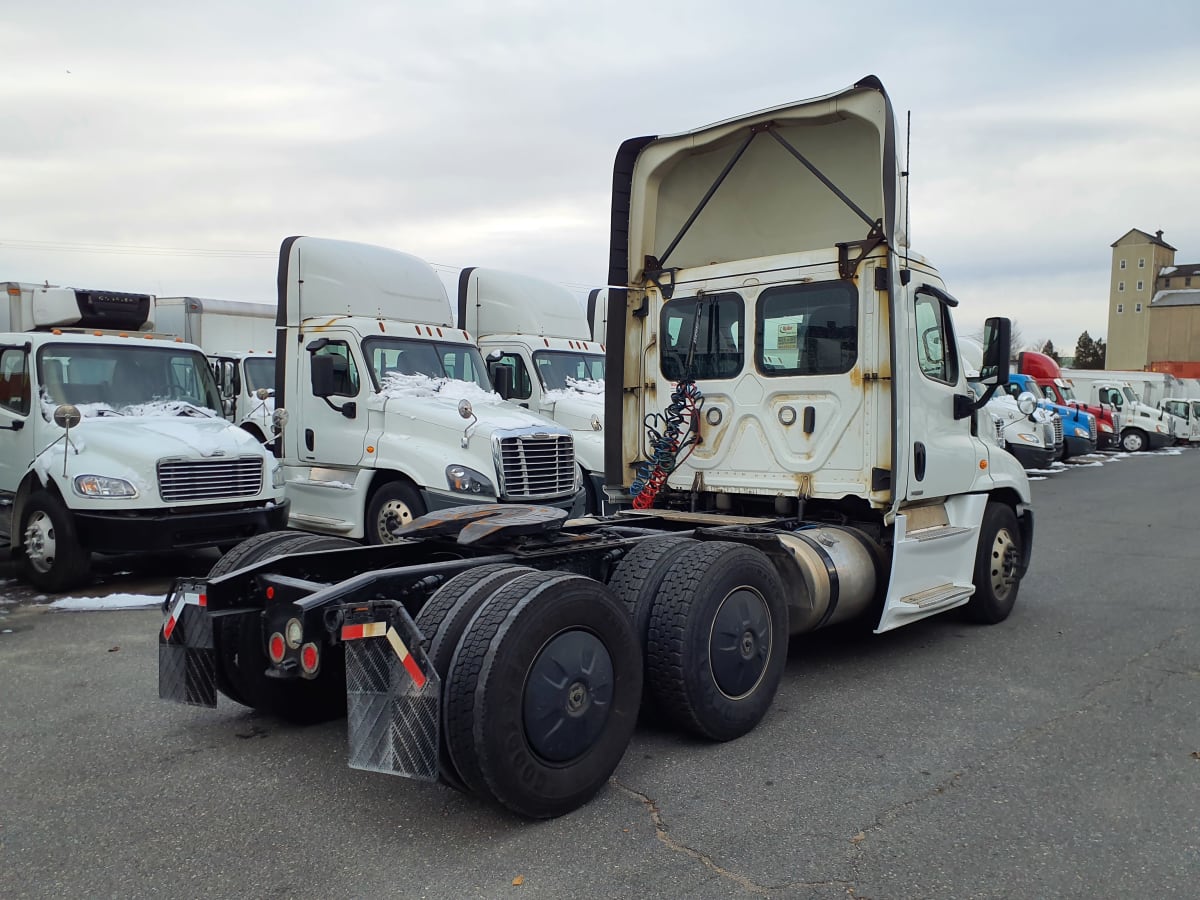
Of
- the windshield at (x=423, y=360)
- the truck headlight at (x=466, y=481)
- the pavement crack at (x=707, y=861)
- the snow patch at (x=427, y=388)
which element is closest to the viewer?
the pavement crack at (x=707, y=861)

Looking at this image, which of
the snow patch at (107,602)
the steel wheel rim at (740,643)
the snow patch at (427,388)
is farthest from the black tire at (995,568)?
the snow patch at (107,602)

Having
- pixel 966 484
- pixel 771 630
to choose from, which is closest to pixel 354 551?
pixel 771 630

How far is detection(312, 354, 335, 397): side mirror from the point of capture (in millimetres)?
9617

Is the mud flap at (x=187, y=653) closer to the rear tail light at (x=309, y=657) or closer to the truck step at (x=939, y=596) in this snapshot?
the rear tail light at (x=309, y=657)

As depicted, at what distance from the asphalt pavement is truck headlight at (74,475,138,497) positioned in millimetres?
1906

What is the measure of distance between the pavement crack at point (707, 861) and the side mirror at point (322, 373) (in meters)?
6.59

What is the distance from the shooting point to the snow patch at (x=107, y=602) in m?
7.66

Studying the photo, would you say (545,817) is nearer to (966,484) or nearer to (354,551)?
(354,551)

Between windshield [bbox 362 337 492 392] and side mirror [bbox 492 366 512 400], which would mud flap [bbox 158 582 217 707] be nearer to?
windshield [bbox 362 337 492 392]

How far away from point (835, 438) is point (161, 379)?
6861 mm

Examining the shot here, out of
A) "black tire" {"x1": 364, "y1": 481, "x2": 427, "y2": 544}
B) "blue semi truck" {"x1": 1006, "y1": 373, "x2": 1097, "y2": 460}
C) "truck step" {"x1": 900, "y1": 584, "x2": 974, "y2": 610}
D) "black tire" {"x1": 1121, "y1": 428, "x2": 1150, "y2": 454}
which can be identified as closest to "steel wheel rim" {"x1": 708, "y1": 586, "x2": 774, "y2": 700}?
"truck step" {"x1": 900, "y1": 584, "x2": 974, "y2": 610}

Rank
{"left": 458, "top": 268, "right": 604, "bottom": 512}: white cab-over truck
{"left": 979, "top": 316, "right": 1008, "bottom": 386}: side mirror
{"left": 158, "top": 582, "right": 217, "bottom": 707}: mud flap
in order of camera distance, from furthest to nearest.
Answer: {"left": 458, "top": 268, "right": 604, "bottom": 512}: white cab-over truck < {"left": 979, "top": 316, "right": 1008, "bottom": 386}: side mirror < {"left": 158, "top": 582, "right": 217, "bottom": 707}: mud flap

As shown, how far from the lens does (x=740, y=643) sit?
477 centimetres

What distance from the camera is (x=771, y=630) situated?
16.4ft
